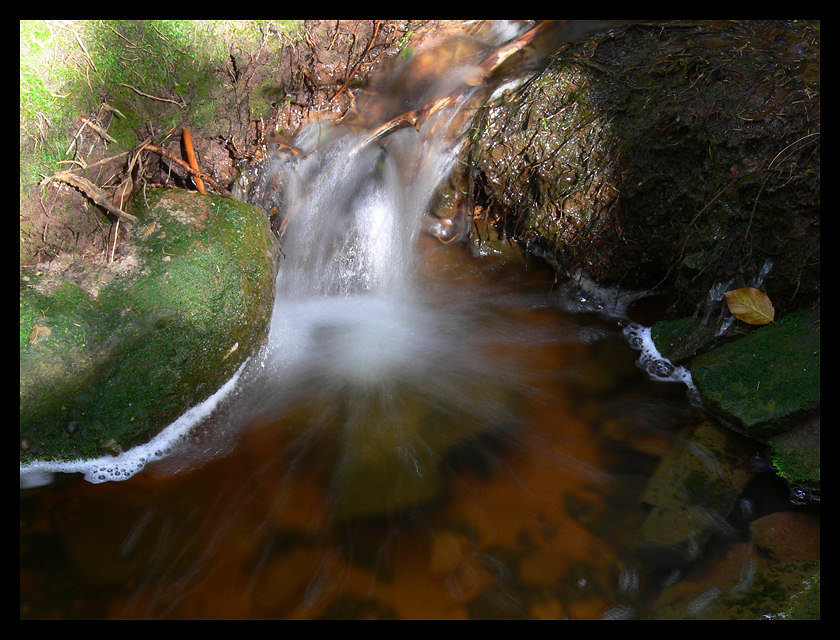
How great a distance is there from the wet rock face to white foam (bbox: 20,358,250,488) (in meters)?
2.86

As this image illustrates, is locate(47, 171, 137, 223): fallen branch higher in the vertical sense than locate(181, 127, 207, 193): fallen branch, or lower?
lower

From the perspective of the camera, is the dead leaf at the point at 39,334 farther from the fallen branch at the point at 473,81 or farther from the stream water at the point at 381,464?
the fallen branch at the point at 473,81

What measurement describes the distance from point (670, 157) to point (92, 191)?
362cm

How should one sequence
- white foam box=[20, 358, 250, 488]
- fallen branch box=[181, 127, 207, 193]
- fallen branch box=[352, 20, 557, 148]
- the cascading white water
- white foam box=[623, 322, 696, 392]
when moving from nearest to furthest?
white foam box=[20, 358, 250, 488] < the cascading white water < white foam box=[623, 322, 696, 392] < fallen branch box=[181, 127, 207, 193] < fallen branch box=[352, 20, 557, 148]

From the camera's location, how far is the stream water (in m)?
2.64

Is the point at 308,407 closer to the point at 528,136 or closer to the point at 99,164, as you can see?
the point at 99,164

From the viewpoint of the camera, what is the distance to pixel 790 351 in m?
3.29

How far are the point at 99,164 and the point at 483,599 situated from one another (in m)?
3.29

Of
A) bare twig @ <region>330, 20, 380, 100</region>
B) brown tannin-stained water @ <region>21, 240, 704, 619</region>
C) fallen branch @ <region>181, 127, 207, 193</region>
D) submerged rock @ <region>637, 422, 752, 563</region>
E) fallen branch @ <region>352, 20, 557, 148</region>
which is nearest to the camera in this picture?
brown tannin-stained water @ <region>21, 240, 704, 619</region>

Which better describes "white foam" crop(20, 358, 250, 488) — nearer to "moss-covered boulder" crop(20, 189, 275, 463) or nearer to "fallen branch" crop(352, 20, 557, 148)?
"moss-covered boulder" crop(20, 189, 275, 463)

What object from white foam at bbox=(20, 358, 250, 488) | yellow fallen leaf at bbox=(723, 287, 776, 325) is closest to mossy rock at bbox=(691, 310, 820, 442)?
yellow fallen leaf at bbox=(723, 287, 776, 325)

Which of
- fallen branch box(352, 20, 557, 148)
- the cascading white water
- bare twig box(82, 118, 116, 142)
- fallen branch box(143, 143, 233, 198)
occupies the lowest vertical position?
the cascading white water

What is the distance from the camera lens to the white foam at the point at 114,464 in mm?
3047

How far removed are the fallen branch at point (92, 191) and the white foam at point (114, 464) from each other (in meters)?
1.31
